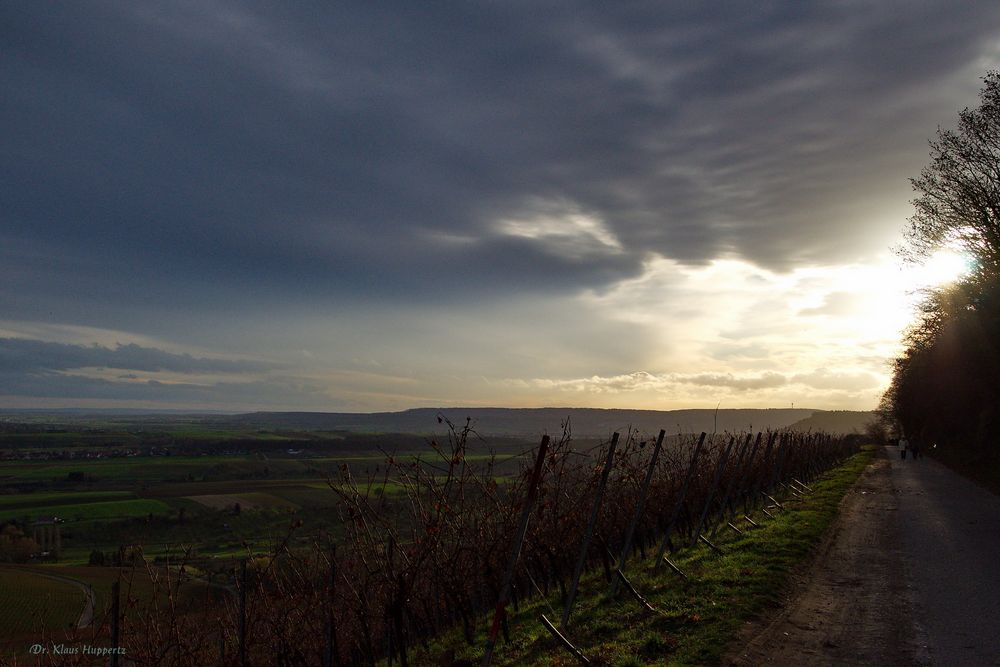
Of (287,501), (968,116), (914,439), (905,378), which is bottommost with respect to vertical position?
(287,501)

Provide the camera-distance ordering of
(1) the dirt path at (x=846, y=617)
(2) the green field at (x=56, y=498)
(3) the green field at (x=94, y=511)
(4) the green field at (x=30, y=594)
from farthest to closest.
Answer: (2) the green field at (x=56, y=498) → (3) the green field at (x=94, y=511) → (4) the green field at (x=30, y=594) → (1) the dirt path at (x=846, y=617)

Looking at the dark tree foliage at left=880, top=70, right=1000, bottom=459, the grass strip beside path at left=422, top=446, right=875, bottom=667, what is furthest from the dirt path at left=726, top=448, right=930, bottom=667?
the dark tree foliage at left=880, top=70, right=1000, bottom=459

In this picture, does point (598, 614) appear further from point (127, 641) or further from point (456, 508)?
point (127, 641)

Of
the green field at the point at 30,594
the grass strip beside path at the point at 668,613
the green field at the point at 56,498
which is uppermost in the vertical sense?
the grass strip beside path at the point at 668,613

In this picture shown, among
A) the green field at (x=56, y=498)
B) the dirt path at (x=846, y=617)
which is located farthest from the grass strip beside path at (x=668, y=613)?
the green field at (x=56, y=498)

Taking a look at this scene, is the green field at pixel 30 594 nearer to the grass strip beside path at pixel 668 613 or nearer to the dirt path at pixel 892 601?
the grass strip beside path at pixel 668 613

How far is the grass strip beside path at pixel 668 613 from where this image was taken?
6.45 m

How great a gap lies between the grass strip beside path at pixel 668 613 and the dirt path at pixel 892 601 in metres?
0.34

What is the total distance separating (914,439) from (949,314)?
40968 mm

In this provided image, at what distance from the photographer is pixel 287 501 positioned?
67.9 m

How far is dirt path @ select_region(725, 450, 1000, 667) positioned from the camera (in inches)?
247

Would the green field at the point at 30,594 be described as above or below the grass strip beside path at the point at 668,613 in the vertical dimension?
below

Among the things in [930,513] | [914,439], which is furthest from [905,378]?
[930,513]

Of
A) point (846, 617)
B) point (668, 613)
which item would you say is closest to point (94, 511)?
point (668, 613)
